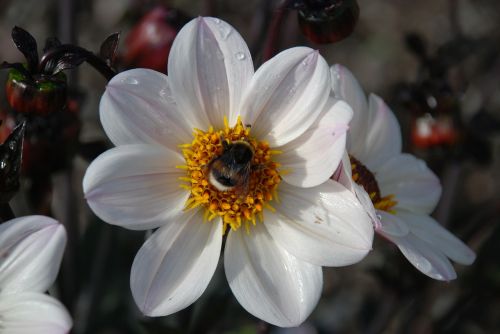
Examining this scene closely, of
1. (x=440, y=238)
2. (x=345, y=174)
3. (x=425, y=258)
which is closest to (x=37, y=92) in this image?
(x=345, y=174)

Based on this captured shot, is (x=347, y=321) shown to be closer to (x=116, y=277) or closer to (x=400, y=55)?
(x=116, y=277)

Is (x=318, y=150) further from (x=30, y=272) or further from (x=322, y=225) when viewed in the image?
(x=30, y=272)

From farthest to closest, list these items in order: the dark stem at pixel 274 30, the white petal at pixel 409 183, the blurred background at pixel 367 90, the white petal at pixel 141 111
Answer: the blurred background at pixel 367 90, the white petal at pixel 409 183, the dark stem at pixel 274 30, the white petal at pixel 141 111

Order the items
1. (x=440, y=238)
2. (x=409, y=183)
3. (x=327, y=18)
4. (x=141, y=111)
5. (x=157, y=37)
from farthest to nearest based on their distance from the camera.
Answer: (x=157, y=37)
(x=409, y=183)
(x=440, y=238)
(x=327, y=18)
(x=141, y=111)

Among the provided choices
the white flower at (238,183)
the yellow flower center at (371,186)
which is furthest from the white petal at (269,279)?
the yellow flower center at (371,186)

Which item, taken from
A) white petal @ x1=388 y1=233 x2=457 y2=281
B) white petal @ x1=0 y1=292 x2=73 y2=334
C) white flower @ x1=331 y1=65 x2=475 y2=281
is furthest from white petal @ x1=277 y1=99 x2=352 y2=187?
white petal @ x1=0 y1=292 x2=73 y2=334

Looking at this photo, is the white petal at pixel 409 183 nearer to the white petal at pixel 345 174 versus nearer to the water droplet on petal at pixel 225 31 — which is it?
the white petal at pixel 345 174
